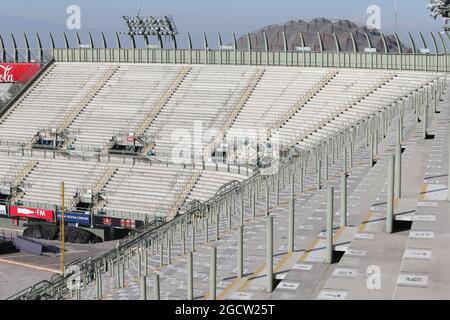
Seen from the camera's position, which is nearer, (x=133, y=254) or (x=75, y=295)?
(x=75, y=295)

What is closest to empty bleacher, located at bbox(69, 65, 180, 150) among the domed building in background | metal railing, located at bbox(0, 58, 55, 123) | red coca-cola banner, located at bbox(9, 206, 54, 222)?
metal railing, located at bbox(0, 58, 55, 123)

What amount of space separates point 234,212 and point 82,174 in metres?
28.1

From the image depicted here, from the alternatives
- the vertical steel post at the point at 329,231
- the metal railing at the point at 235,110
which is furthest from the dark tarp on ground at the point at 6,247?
the vertical steel post at the point at 329,231

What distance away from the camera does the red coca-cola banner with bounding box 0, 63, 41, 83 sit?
3137 inches

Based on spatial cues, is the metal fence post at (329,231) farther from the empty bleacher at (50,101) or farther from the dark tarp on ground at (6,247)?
the empty bleacher at (50,101)

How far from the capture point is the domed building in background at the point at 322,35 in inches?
5837

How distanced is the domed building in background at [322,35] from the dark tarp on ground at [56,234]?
3601 inches

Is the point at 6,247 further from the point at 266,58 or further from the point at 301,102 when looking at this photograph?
the point at 266,58

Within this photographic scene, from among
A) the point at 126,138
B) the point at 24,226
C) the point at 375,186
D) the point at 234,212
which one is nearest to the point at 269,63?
the point at 126,138

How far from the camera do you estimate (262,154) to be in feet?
182

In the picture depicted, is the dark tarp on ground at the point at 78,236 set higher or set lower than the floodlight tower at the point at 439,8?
lower

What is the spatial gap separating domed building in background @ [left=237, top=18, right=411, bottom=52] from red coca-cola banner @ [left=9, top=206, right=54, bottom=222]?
88160mm

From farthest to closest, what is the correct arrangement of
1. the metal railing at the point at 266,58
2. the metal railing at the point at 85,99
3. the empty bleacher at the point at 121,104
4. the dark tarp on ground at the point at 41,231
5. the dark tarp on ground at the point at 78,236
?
the metal railing at the point at 85,99
the empty bleacher at the point at 121,104
the metal railing at the point at 266,58
the dark tarp on ground at the point at 41,231
the dark tarp on ground at the point at 78,236

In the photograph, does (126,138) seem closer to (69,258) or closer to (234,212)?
(69,258)
